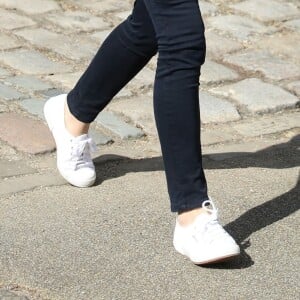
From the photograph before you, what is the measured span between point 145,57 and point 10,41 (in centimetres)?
208

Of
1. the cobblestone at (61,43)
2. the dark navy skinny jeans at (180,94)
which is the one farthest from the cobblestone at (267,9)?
the dark navy skinny jeans at (180,94)

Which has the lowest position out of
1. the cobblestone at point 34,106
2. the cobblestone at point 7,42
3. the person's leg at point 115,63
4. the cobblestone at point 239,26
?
the cobblestone at point 239,26

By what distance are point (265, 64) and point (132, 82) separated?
2.85 ft

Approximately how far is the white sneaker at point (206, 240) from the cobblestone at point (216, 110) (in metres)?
1.43

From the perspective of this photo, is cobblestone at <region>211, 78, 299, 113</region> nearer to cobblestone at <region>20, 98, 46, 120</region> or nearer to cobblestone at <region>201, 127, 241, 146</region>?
cobblestone at <region>201, 127, 241, 146</region>

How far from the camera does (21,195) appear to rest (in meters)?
3.58

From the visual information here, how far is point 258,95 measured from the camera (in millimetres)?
4875

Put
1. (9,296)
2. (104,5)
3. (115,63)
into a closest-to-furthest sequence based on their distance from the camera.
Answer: (9,296)
(115,63)
(104,5)

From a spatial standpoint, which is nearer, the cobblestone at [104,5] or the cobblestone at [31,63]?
the cobblestone at [31,63]

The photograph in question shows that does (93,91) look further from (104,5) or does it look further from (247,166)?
(104,5)

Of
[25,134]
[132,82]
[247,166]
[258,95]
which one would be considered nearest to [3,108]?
[25,134]

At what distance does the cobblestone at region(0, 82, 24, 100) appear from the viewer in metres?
4.55

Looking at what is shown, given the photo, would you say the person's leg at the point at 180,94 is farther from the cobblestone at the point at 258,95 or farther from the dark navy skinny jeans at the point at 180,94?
the cobblestone at the point at 258,95

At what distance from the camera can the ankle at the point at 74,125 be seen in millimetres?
3677
